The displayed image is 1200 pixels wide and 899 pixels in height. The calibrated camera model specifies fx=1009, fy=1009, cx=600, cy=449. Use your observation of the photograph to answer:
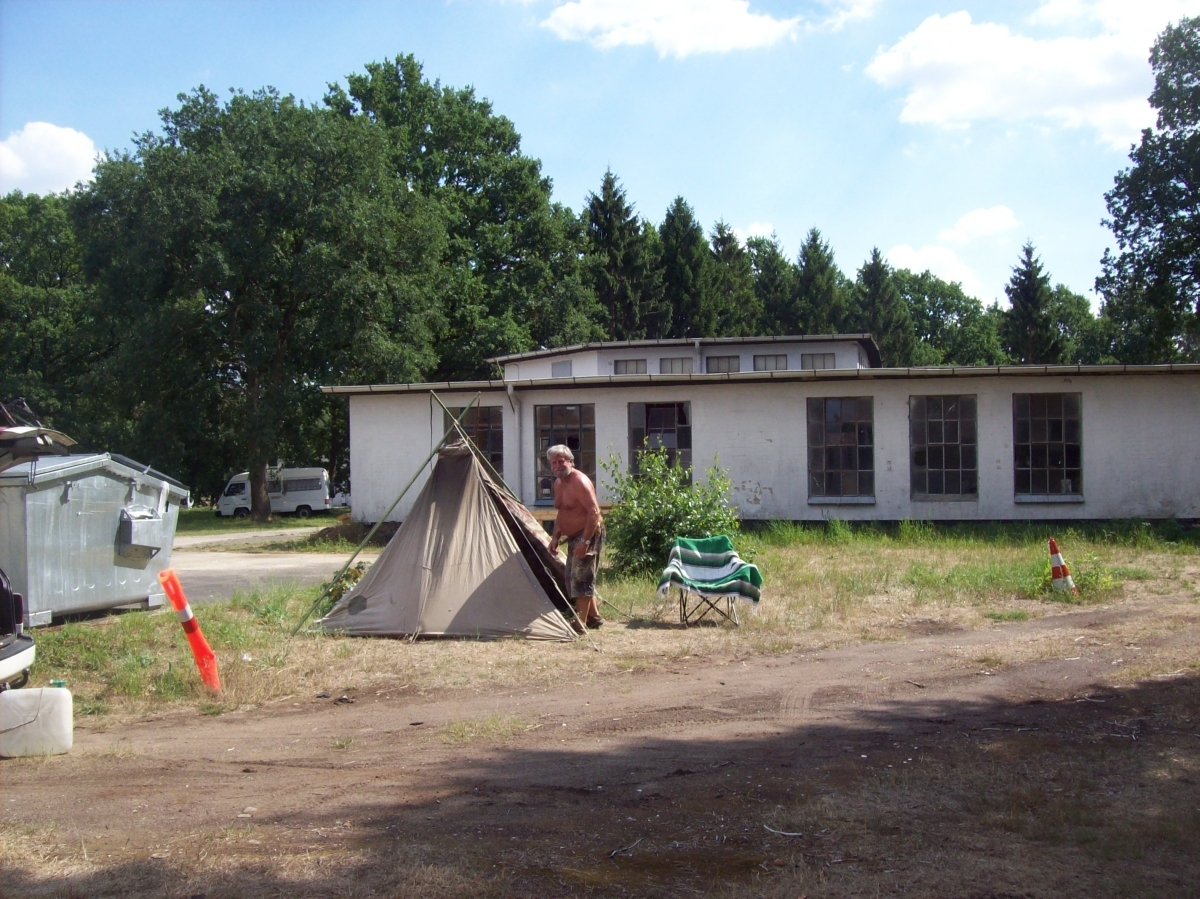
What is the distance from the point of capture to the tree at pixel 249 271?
1198 inches

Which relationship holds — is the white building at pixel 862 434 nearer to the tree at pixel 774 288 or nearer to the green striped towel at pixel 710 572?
the green striped towel at pixel 710 572

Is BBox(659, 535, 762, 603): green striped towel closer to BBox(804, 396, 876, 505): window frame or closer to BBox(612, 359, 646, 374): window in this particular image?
BBox(804, 396, 876, 505): window frame

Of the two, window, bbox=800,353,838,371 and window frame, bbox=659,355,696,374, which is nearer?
window frame, bbox=659,355,696,374

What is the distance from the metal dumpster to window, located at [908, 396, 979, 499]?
13.5 metres

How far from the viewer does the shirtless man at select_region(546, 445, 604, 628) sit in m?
9.78

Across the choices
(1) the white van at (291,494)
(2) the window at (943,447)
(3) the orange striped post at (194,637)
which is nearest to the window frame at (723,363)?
(2) the window at (943,447)

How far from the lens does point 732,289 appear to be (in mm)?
48969

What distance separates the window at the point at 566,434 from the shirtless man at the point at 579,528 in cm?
1039

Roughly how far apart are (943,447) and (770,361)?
9818mm

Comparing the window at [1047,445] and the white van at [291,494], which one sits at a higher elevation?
the window at [1047,445]

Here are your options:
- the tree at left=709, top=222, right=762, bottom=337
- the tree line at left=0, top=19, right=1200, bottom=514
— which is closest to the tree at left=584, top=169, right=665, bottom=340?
the tree line at left=0, top=19, right=1200, bottom=514

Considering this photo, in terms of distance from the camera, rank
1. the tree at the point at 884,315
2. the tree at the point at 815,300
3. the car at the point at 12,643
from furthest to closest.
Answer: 1. the tree at the point at 884,315
2. the tree at the point at 815,300
3. the car at the point at 12,643

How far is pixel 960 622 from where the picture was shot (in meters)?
10.3

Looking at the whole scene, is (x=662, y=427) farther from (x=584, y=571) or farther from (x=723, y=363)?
(x=584, y=571)
